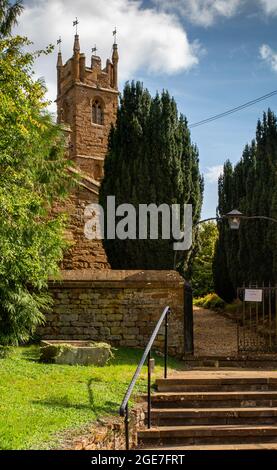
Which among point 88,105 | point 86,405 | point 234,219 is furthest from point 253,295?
point 88,105

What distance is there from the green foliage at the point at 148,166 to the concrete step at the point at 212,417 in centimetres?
762

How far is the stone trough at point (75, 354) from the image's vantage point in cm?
923

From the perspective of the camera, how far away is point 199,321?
61.6 ft

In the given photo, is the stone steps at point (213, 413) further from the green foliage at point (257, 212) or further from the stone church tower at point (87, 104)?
the stone church tower at point (87, 104)

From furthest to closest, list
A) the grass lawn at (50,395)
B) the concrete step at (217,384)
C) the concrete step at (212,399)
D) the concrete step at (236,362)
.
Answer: the concrete step at (236,362) → the concrete step at (217,384) → the concrete step at (212,399) → the grass lawn at (50,395)

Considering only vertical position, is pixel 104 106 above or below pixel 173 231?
above

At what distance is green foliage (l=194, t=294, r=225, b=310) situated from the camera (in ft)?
73.7

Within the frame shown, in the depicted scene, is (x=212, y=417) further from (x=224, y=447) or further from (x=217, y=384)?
(x=217, y=384)

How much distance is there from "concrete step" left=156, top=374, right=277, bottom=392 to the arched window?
3077 centimetres

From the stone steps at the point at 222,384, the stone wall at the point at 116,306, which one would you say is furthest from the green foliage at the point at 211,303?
the stone steps at the point at 222,384

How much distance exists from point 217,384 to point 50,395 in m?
2.80
